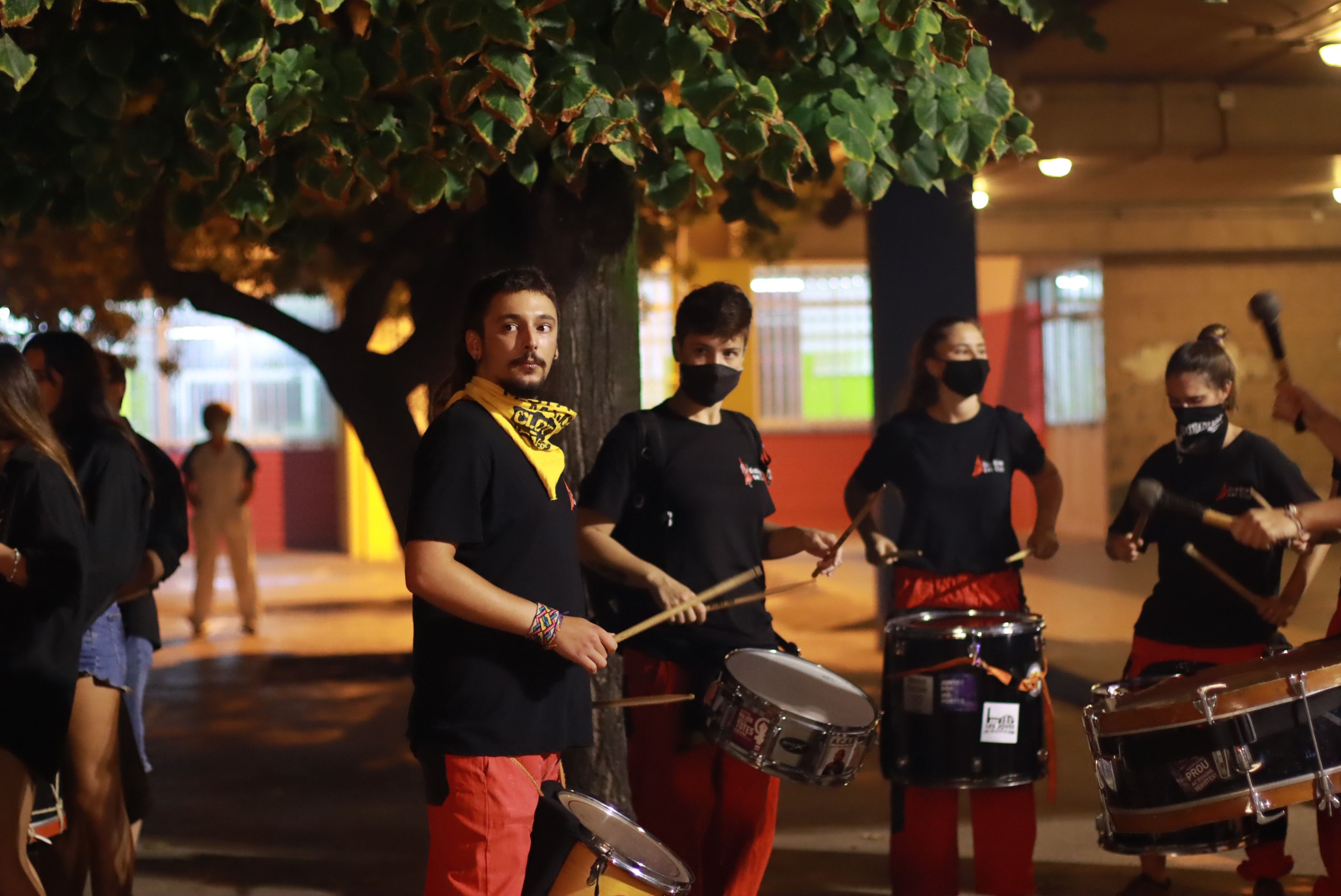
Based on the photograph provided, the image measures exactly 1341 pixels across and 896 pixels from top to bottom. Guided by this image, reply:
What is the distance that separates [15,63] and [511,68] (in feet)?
4.04

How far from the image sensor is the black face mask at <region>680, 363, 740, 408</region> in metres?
3.89

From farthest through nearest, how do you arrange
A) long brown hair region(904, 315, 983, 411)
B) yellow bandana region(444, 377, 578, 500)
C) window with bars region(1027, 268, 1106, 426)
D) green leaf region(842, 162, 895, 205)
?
window with bars region(1027, 268, 1106, 426), long brown hair region(904, 315, 983, 411), green leaf region(842, 162, 895, 205), yellow bandana region(444, 377, 578, 500)

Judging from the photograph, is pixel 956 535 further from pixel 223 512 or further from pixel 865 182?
pixel 223 512

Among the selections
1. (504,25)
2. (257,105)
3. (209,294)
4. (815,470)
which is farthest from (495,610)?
(815,470)

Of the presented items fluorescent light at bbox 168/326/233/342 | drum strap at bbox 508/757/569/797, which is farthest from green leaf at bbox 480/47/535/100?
fluorescent light at bbox 168/326/233/342

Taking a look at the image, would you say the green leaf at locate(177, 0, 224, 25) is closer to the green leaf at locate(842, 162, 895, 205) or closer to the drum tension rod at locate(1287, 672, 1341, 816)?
the green leaf at locate(842, 162, 895, 205)

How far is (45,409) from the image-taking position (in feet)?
13.9

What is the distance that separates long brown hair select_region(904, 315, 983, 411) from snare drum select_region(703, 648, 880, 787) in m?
1.36

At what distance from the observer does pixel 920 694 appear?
4305 millimetres

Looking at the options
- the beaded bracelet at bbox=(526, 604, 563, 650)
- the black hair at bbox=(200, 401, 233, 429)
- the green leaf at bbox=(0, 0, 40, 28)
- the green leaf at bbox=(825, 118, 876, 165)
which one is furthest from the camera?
the black hair at bbox=(200, 401, 233, 429)

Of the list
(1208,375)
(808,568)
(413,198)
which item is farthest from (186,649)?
(1208,375)

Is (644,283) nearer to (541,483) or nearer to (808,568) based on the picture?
(808,568)

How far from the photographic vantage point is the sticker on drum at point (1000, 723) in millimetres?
4254

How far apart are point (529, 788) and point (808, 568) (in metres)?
13.6
